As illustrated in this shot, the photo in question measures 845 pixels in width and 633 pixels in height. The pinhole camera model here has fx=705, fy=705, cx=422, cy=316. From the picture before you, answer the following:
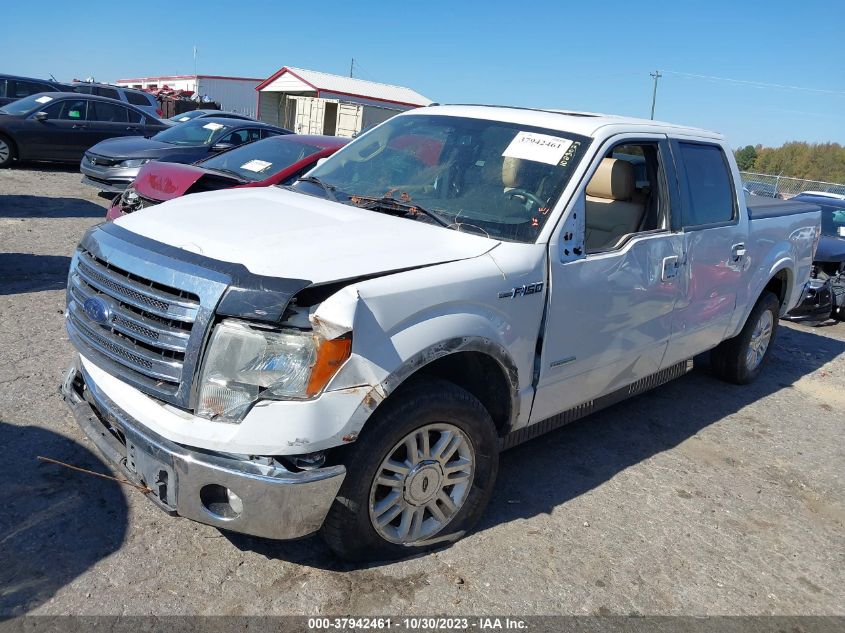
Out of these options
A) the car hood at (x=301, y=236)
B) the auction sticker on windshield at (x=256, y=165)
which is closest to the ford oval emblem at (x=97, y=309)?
the car hood at (x=301, y=236)

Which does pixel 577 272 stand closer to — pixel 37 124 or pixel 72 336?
pixel 72 336

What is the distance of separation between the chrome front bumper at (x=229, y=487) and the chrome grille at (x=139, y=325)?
0.22 meters

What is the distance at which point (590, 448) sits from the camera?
460 centimetres

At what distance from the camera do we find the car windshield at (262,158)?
7320 mm

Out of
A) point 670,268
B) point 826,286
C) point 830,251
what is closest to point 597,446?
point 670,268

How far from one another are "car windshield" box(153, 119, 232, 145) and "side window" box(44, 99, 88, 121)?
3765 millimetres

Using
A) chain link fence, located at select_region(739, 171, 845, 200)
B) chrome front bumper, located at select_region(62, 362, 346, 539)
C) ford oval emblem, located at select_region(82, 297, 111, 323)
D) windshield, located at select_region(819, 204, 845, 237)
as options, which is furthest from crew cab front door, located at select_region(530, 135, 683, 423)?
chain link fence, located at select_region(739, 171, 845, 200)

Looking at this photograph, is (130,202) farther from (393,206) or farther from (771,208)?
(771,208)

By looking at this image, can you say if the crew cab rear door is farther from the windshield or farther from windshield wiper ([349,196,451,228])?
the windshield

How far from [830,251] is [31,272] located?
934cm

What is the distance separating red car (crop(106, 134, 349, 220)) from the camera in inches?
270

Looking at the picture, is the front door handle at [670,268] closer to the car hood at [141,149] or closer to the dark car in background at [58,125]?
the car hood at [141,149]

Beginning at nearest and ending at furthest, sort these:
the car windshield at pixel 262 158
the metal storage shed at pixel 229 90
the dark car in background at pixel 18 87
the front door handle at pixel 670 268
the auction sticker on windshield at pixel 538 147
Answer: the auction sticker on windshield at pixel 538 147 → the front door handle at pixel 670 268 → the car windshield at pixel 262 158 → the dark car in background at pixel 18 87 → the metal storage shed at pixel 229 90

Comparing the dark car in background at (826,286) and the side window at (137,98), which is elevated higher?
the side window at (137,98)
